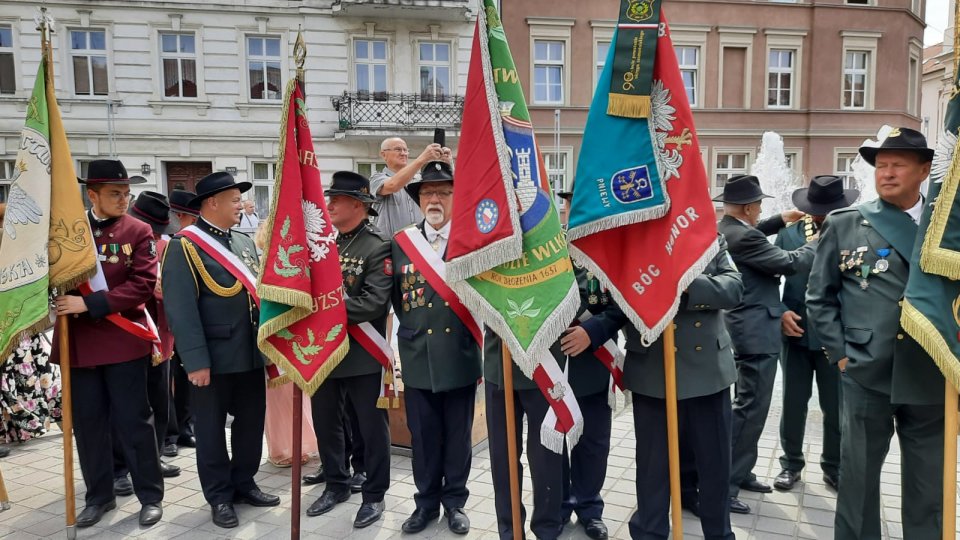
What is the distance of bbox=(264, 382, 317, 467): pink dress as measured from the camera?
5.23 metres

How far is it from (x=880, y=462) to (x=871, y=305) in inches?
32.9

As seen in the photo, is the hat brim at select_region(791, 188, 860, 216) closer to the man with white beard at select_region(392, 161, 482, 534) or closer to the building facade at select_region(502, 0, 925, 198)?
the man with white beard at select_region(392, 161, 482, 534)

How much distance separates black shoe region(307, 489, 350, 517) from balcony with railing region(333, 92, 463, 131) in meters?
14.8

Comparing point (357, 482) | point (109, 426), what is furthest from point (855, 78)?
point (109, 426)

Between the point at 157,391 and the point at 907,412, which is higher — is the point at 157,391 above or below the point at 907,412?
below

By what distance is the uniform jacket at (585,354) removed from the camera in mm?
3439

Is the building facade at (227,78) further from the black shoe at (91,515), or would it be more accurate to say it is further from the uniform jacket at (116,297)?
the black shoe at (91,515)

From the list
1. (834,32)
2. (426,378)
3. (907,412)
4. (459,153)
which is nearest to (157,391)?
(426,378)

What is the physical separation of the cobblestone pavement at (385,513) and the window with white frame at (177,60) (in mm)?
14819

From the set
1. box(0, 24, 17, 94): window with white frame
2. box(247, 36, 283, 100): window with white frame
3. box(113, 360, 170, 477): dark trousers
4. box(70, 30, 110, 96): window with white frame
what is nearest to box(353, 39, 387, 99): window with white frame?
box(247, 36, 283, 100): window with white frame

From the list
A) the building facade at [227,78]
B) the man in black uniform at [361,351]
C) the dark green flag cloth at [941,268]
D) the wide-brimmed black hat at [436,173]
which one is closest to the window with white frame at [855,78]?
the building facade at [227,78]

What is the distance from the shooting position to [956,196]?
8.83ft

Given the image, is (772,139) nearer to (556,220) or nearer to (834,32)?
(834,32)

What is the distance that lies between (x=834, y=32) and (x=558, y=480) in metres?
24.6
